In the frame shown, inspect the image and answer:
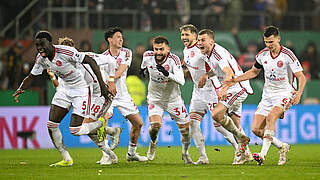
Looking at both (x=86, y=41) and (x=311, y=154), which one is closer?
(x=311, y=154)

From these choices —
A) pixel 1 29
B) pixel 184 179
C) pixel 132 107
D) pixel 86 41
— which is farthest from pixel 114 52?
pixel 1 29

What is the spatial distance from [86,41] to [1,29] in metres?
4.09

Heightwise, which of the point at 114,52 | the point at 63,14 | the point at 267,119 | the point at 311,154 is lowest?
the point at 311,154

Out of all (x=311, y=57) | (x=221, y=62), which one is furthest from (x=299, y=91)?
(x=311, y=57)

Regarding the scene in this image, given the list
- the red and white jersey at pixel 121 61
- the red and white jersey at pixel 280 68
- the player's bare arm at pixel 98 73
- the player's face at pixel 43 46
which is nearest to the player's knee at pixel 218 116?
the red and white jersey at pixel 280 68

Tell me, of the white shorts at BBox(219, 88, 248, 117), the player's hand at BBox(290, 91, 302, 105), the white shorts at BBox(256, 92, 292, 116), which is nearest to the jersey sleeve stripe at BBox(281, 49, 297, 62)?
the white shorts at BBox(256, 92, 292, 116)

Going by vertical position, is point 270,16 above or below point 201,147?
above

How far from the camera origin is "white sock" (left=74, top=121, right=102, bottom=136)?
41.1ft

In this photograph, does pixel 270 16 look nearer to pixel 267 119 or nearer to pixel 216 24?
pixel 216 24

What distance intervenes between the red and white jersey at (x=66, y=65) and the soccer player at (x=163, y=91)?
1.62 meters

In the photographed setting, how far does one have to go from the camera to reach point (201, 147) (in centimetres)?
1360

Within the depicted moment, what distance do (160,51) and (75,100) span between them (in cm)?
206

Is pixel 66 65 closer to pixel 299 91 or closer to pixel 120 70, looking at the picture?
pixel 120 70

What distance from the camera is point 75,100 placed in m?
12.7
